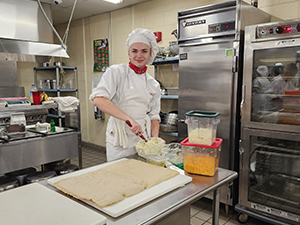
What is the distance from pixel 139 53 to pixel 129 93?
0.33 meters

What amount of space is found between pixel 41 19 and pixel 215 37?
230 cm

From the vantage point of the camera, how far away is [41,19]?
330cm

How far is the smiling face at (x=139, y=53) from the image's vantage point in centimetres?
192

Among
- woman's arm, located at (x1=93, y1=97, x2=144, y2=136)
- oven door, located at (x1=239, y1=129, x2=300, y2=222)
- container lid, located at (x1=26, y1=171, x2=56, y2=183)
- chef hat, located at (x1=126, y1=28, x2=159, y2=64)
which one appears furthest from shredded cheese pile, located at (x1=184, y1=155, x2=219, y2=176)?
container lid, located at (x1=26, y1=171, x2=56, y2=183)

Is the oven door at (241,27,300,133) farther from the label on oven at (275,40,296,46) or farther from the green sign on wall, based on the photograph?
the green sign on wall

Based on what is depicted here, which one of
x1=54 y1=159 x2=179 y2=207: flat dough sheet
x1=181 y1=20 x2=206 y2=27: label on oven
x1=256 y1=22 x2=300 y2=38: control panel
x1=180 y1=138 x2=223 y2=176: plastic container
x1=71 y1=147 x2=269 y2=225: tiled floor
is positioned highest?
x1=181 y1=20 x2=206 y2=27: label on oven

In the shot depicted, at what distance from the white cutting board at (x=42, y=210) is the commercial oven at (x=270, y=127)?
2128 mm

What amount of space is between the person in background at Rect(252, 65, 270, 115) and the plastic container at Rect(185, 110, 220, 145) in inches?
58.6

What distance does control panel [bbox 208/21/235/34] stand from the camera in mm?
2672

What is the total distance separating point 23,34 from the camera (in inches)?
122

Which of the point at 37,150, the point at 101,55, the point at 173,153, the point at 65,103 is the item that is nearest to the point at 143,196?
the point at 173,153

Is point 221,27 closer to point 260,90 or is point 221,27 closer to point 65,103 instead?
point 260,90

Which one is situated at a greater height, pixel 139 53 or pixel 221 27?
pixel 221 27

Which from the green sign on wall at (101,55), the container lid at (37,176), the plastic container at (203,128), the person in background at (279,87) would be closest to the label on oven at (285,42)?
the person in background at (279,87)
